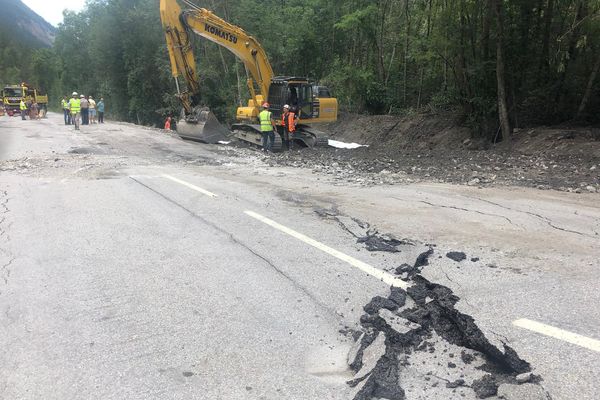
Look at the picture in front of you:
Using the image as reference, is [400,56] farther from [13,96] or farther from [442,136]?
[13,96]

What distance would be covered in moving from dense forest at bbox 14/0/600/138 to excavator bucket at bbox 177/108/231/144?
9301mm

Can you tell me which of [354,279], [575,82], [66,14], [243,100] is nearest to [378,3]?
[243,100]

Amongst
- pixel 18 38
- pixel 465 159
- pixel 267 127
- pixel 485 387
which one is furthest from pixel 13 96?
pixel 18 38

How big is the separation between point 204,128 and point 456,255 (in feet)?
52.4

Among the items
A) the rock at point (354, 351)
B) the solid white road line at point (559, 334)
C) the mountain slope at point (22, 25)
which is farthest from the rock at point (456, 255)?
the mountain slope at point (22, 25)

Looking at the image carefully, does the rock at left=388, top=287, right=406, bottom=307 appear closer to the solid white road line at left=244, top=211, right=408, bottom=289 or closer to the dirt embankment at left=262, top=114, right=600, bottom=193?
the solid white road line at left=244, top=211, right=408, bottom=289

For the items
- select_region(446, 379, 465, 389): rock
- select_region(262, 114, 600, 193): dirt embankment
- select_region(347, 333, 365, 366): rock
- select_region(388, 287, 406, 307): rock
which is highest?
select_region(262, 114, 600, 193): dirt embankment

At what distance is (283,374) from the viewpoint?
11.3ft

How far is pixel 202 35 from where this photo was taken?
1928cm

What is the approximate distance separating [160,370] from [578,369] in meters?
2.95

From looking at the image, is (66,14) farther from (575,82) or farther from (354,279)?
(354,279)

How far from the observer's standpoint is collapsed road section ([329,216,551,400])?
317 centimetres

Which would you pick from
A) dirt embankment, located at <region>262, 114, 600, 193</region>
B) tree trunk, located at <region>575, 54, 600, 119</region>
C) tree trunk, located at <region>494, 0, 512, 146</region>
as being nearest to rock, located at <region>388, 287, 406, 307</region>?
dirt embankment, located at <region>262, 114, 600, 193</region>

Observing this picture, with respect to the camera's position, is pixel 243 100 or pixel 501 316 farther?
pixel 243 100
